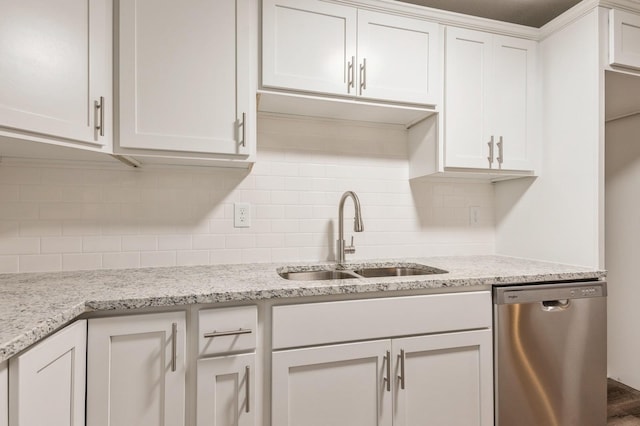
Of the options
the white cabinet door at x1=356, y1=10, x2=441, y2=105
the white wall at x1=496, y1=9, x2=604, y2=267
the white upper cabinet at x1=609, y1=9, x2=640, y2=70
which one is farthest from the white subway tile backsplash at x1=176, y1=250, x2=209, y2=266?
the white upper cabinet at x1=609, y1=9, x2=640, y2=70

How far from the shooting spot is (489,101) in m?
1.91

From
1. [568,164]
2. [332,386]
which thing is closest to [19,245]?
[332,386]

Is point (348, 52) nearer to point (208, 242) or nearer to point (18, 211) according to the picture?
point (208, 242)

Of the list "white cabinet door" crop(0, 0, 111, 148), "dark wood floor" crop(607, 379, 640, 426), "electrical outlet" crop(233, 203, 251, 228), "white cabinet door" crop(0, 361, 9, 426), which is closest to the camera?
"white cabinet door" crop(0, 361, 9, 426)

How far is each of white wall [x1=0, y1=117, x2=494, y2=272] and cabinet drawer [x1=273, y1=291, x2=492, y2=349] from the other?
0.64m

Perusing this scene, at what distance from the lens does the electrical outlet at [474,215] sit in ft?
7.32

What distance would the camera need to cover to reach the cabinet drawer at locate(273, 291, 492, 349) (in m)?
1.26

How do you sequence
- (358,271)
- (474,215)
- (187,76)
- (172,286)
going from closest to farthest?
1. (172,286)
2. (187,76)
3. (358,271)
4. (474,215)

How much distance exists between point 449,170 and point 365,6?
37.0 inches

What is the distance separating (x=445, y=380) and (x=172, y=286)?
3.85 ft

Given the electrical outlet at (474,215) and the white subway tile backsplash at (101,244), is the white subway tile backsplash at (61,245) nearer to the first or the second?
the white subway tile backsplash at (101,244)

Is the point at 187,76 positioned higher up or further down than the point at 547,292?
higher up

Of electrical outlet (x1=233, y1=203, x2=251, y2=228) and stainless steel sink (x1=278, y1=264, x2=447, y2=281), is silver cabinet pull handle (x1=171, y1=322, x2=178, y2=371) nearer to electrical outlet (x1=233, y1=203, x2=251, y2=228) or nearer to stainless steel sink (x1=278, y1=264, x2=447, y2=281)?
stainless steel sink (x1=278, y1=264, x2=447, y2=281)

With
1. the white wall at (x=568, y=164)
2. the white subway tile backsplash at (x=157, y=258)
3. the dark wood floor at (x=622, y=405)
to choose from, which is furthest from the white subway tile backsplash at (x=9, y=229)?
the dark wood floor at (x=622, y=405)
